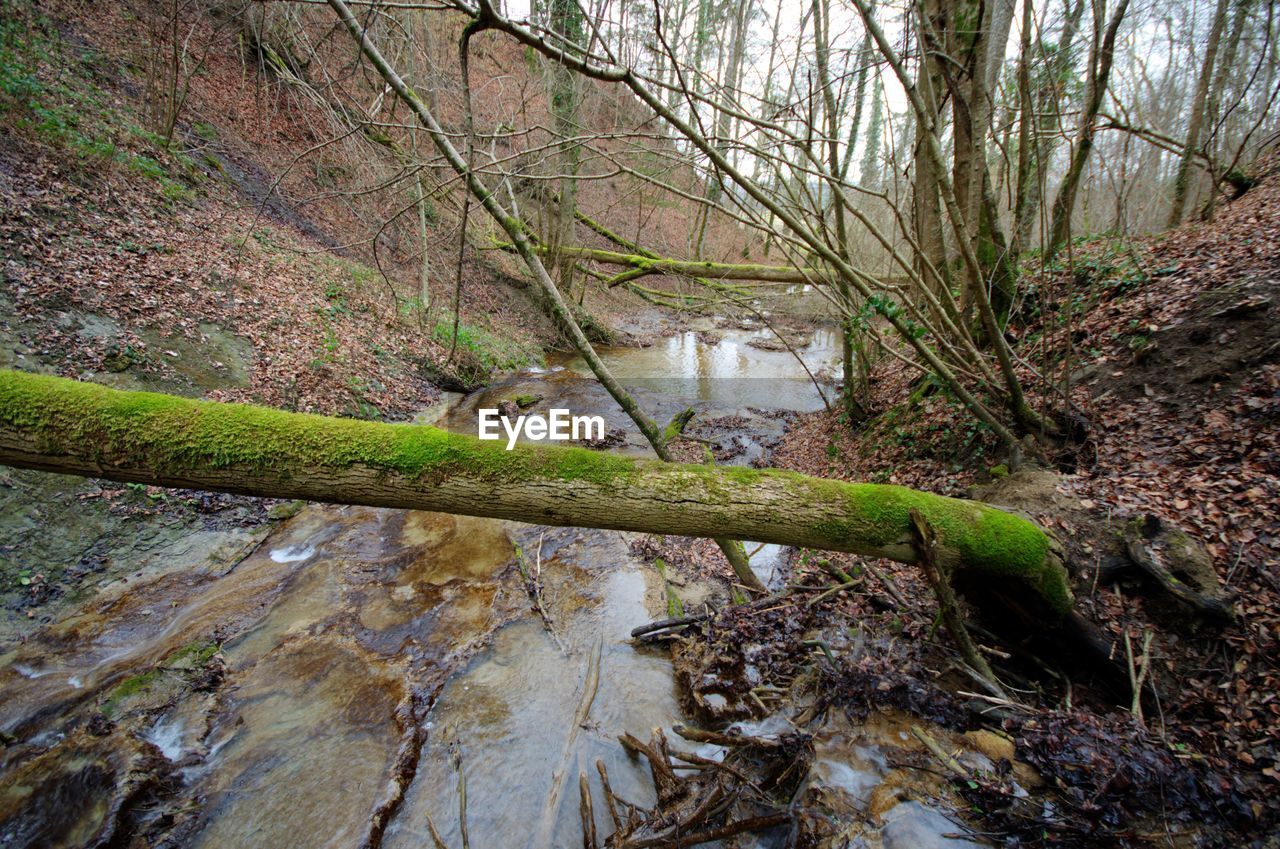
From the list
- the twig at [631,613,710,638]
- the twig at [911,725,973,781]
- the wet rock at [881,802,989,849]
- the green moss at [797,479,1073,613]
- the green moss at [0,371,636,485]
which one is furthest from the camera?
the twig at [631,613,710,638]

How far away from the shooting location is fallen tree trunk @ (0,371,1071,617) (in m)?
2.52

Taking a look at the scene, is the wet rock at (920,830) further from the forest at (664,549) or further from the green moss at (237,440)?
the green moss at (237,440)

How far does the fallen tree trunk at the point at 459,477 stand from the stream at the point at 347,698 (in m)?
1.46

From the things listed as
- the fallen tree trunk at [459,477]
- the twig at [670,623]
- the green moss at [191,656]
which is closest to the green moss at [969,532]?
the fallen tree trunk at [459,477]

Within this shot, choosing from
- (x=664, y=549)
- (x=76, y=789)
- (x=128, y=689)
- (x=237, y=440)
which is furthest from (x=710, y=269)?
(x=76, y=789)

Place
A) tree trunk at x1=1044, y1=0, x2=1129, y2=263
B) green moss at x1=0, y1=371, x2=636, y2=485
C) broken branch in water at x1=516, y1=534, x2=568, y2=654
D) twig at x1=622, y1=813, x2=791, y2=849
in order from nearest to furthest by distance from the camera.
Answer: green moss at x1=0, y1=371, x2=636, y2=485
twig at x1=622, y1=813, x2=791, y2=849
tree trunk at x1=1044, y1=0, x2=1129, y2=263
broken branch in water at x1=516, y1=534, x2=568, y2=654

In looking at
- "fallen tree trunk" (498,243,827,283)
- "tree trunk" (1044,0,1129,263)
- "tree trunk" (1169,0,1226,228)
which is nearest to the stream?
"tree trunk" (1044,0,1129,263)

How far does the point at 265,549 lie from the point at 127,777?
2.53m

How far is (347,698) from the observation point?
3.92m

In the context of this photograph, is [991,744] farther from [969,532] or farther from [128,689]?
[128,689]

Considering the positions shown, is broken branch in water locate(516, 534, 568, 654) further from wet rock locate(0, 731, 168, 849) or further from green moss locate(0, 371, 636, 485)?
wet rock locate(0, 731, 168, 849)

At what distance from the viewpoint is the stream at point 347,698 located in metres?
3.13

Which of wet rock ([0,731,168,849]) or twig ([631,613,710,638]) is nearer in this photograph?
wet rock ([0,731,168,849])

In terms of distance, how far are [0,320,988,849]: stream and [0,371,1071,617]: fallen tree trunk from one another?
57.4 inches
